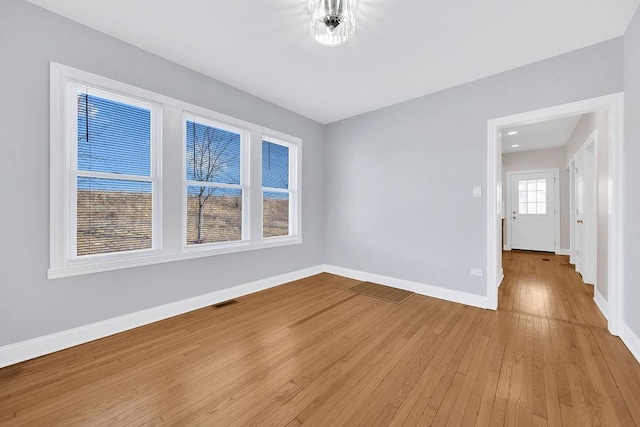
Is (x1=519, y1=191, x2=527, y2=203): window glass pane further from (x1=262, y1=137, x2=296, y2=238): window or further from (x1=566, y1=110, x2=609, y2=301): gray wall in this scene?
(x1=262, y1=137, x2=296, y2=238): window

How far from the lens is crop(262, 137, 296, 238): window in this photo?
391cm

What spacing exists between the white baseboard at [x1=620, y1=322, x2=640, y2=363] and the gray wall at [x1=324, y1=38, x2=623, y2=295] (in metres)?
1.09

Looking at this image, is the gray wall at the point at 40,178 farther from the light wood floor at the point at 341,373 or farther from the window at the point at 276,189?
the window at the point at 276,189

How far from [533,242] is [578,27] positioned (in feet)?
20.9

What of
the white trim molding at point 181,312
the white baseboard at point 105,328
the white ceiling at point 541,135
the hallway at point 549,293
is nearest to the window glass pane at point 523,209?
the white ceiling at point 541,135

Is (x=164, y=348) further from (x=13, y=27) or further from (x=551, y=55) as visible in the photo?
(x=551, y=55)

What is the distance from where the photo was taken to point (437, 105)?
3.43 metres

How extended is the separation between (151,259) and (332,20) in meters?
2.76

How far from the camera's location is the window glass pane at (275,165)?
391 centimetres

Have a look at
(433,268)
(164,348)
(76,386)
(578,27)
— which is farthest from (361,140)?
(76,386)

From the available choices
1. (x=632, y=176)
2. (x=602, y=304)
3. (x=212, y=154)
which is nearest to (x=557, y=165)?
(x=602, y=304)

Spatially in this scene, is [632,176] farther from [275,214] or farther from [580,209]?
[275,214]

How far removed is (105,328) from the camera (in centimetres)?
233

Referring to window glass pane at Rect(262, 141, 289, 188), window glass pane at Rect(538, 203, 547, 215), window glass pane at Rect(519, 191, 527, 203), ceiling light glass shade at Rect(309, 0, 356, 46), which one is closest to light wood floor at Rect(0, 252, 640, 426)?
window glass pane at Rect(262, 141, 289, 188)
